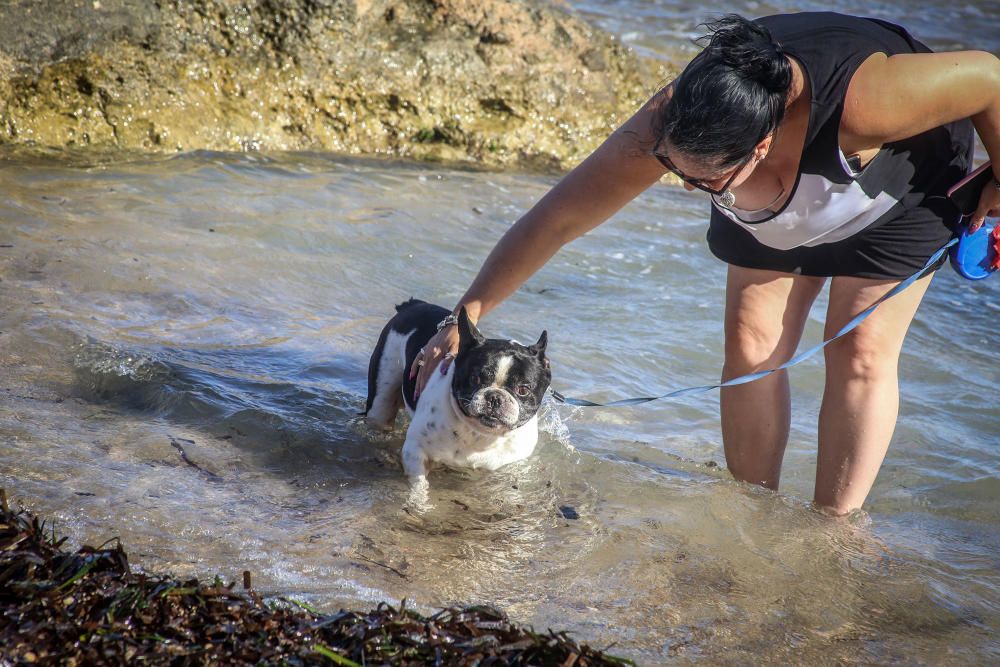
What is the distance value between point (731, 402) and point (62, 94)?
6.58 meters

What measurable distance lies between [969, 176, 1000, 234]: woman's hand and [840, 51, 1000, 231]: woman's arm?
314 millimetres

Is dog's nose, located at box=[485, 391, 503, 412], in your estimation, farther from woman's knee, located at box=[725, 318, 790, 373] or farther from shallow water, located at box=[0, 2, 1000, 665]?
woman's knee, located at box=[725, 318, 790, 373]

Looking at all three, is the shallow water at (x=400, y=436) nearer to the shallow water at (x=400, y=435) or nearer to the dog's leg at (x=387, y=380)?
the shallow water at (x=400, y=435)

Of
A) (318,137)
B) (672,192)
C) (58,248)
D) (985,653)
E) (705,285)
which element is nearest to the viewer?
(985,653)

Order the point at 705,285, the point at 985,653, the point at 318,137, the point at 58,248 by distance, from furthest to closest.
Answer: the point at 318,137, the point at 705,285, the point at 58,248, the point at 985,653

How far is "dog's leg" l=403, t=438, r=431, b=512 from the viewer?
4207 mm

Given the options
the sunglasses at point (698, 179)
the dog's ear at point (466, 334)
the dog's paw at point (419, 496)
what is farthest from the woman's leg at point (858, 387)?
the dog's paw at point (419, 496)

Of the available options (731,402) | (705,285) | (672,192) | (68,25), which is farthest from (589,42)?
(731,402)

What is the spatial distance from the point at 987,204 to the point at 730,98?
4.17 feet

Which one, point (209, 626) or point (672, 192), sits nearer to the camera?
point (209, 626)

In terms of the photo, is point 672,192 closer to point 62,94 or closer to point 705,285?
point 705,285

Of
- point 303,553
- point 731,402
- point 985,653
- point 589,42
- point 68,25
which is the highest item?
point 589,42

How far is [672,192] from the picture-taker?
998 cm

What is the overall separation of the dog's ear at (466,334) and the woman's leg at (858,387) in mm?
1522
